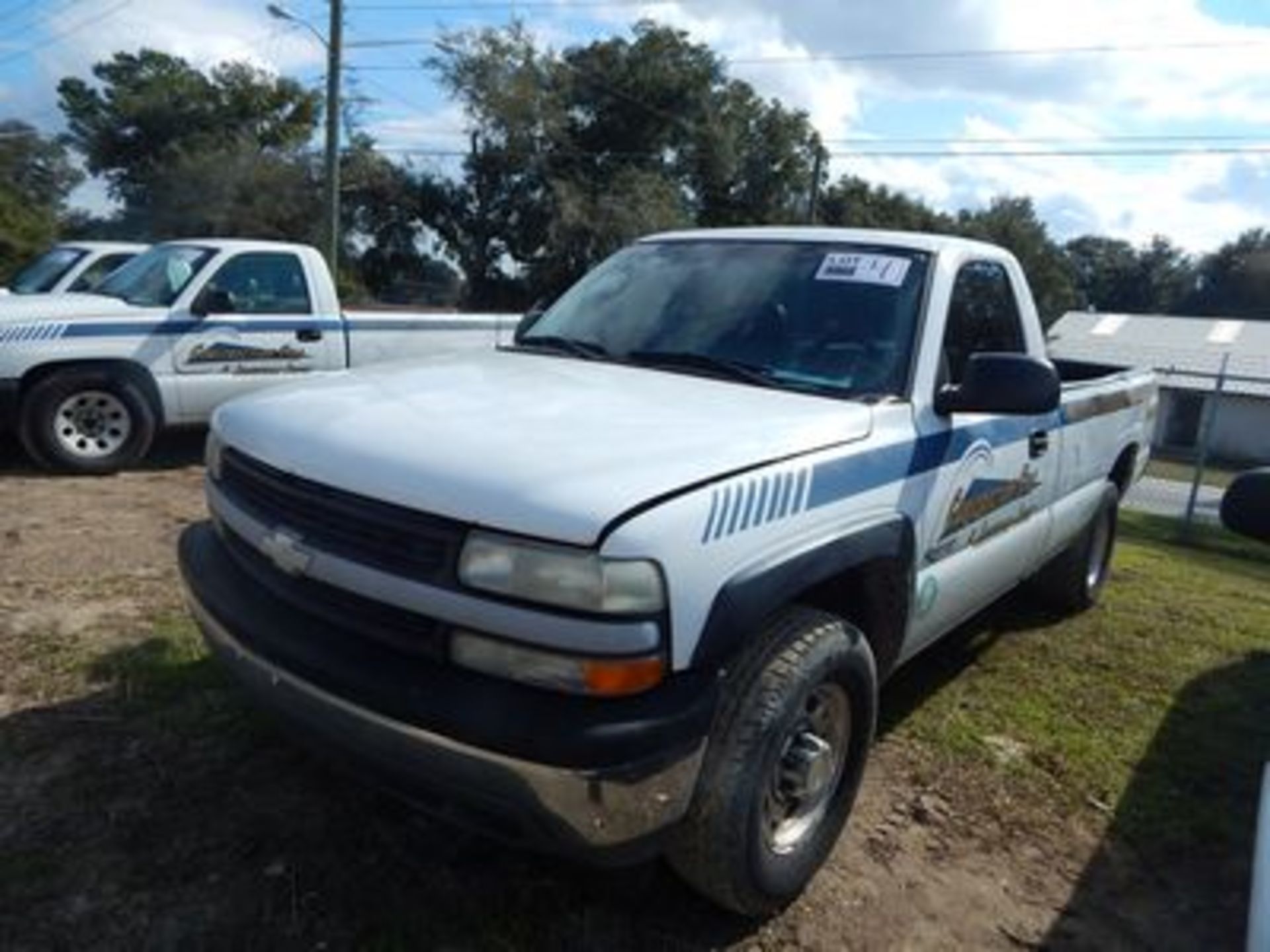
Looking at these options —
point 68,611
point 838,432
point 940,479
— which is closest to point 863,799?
point 940,479

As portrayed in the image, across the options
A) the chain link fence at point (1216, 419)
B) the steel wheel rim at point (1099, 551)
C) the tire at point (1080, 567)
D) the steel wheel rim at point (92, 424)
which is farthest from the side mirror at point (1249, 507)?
the chain link fence at point (1216, 419)

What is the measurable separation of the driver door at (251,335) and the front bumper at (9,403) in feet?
3.68

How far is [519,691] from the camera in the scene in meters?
2.54

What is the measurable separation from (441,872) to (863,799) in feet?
5.03

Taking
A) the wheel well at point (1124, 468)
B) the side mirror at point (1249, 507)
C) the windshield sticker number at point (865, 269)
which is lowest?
the wheel well at point (1124, 468)

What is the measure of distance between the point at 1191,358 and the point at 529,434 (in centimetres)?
4407

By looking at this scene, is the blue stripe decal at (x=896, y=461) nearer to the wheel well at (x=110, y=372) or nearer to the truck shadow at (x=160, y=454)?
the wheel well at (x=110, y=372)

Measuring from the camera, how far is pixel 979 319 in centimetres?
445

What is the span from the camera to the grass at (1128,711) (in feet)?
13.8

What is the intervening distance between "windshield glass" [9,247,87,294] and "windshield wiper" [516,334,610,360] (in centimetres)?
890

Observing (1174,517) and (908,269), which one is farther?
(1174,517)

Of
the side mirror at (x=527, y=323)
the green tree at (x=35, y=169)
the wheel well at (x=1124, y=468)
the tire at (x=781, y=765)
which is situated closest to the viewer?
the tire at (x=781, y=765)

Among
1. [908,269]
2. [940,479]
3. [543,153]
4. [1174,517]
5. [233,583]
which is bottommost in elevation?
[1174,517]

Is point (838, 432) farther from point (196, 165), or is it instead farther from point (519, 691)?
point (196, 165)
